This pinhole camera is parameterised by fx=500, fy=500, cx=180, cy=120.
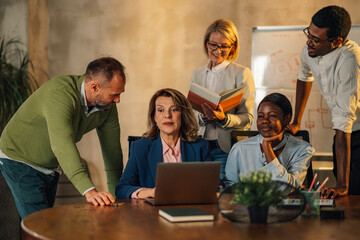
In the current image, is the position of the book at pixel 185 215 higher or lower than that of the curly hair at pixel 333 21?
lower

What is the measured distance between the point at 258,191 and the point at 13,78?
3.43 metres

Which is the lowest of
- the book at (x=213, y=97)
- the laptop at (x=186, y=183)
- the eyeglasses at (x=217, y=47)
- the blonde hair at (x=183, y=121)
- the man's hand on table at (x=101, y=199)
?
the man's hand on table at (x=101, y=199)

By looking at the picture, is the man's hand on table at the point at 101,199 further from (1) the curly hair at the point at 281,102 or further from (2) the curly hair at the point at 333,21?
(2) the curly hair at the point at 333,21

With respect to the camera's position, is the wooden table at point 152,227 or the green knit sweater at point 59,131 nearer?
the wooden table at point 152,227

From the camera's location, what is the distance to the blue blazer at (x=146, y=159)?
260 centimetres

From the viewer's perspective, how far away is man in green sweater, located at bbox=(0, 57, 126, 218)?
101 inches

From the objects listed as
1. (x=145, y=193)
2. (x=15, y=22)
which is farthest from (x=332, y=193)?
(x=15, y=22)

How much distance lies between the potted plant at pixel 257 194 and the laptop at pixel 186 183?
33 cm

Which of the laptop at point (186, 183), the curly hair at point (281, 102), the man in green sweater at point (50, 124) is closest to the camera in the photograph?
the laptop at point (186, 183)

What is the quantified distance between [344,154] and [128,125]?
2794 millimetres

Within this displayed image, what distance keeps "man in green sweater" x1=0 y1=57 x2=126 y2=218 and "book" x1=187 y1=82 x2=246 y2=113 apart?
506mm

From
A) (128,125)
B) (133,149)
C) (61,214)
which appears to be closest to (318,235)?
(61,214)

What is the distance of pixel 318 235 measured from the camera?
1.65m

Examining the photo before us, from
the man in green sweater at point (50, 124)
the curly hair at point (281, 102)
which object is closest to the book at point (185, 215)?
the man in green sweater at point (50, 124)
